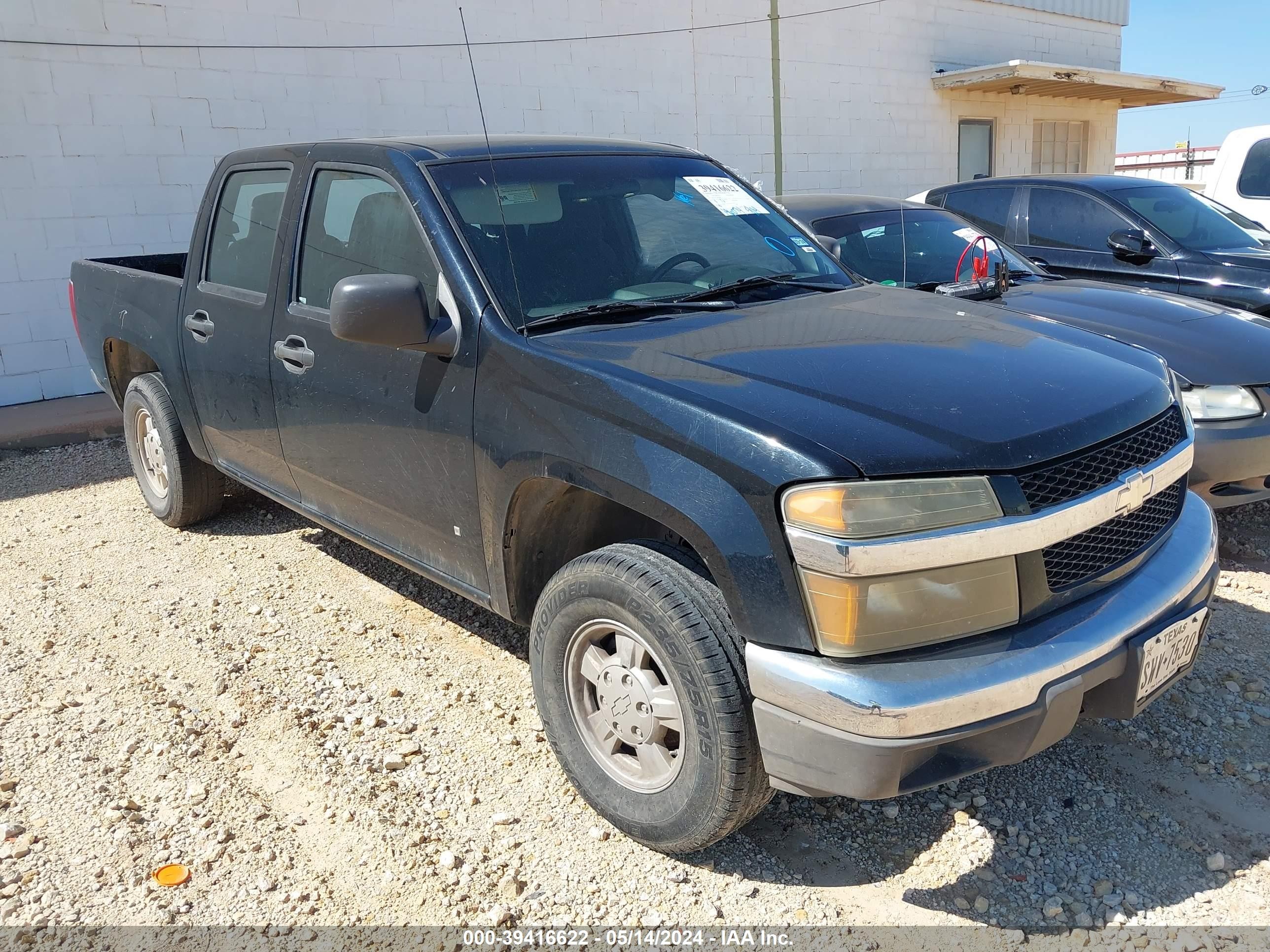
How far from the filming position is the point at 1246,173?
9359 millimetres

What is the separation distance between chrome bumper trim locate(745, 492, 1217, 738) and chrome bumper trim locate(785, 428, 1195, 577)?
20 cm

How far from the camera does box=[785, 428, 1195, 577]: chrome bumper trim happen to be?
80.0 inches

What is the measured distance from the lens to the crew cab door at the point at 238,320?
3832mm

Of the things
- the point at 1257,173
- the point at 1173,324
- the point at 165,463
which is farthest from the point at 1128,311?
the point at 1257,173

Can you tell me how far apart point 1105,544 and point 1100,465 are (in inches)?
7.7

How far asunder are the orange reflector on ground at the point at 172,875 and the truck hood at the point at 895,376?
1689 millimetres

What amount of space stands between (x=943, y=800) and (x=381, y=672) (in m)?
1.99

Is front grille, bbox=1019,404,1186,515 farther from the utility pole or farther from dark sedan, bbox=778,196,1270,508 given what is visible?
the utility pole

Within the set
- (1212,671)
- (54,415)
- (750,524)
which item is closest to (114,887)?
(750,524)

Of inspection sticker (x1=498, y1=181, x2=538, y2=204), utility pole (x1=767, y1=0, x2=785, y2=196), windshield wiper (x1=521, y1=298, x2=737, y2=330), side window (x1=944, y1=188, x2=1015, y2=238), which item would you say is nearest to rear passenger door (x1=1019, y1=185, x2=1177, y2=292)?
side window (x1=944, y1=188, x2=1015, y2=238)

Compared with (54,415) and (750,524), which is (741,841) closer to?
(750,524)

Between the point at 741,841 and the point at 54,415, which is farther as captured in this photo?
the point at 54,415

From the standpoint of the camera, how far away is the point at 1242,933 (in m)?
2.31

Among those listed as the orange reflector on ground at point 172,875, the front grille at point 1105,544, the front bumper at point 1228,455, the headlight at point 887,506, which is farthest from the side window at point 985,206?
the orange reflector on ground at point 172,875
